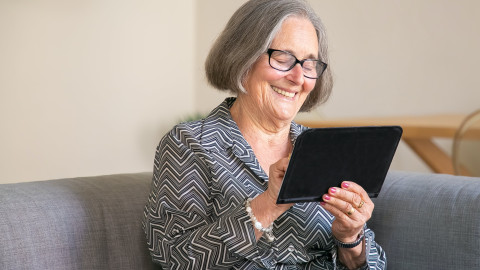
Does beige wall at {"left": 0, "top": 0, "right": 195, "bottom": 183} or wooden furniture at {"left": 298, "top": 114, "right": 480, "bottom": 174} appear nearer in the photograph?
wooden furniture at {"left": 298, "top": 114, "right": 480, "bottom": 174}

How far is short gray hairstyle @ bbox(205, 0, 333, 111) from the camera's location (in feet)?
5.64

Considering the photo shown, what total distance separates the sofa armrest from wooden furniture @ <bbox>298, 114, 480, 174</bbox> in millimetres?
1676

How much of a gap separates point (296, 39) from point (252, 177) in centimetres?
35

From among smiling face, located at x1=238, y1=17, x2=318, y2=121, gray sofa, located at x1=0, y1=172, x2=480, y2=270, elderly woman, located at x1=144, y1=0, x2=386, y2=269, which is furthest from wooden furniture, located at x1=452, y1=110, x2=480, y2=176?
smiling face, located at x1=238, y1=17, x2=318, y2=121

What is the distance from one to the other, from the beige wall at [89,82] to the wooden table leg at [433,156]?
2.21 m

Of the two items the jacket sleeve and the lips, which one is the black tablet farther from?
the lips


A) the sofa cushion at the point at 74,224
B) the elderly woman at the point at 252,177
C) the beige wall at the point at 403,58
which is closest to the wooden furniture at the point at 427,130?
the beige wall at the point at 403,58

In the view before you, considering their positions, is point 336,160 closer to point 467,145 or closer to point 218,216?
point 218,216

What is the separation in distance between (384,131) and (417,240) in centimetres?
42

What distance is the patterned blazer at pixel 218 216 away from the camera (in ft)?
4.99

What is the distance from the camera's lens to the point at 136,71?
5230 millimetres

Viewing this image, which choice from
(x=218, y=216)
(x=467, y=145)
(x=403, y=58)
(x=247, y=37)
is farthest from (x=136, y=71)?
(x=218, y=216)

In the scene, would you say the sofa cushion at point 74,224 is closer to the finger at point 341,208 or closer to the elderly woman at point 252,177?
the elderly woman at point 252,177

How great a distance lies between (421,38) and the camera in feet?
14.2
